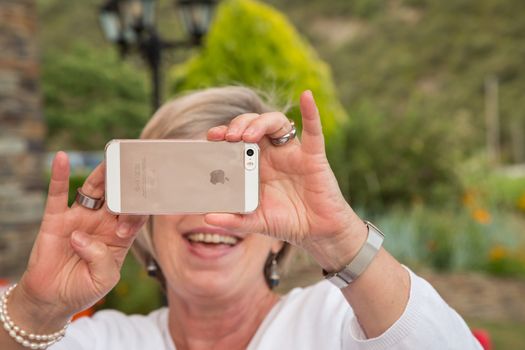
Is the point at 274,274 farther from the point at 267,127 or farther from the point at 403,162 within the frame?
the point at 403,162

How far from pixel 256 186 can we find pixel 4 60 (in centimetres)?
475

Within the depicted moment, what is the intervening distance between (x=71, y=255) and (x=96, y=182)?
0.54 ft

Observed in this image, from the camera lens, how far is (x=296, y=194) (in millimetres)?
1195

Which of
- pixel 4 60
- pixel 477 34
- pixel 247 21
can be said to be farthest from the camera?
pixel 477 34

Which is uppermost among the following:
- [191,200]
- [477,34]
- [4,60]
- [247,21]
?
[477,34]

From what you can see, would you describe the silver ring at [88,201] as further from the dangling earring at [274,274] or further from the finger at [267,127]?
the dangling earring at [274,274]

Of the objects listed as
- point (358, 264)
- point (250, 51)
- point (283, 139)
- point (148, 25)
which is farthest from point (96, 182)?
point (250, 51)

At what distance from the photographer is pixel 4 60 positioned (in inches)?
207

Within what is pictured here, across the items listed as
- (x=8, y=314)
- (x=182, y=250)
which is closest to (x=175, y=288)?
(x=182, y=250)

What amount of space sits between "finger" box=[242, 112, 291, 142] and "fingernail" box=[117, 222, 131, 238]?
0.31 meters

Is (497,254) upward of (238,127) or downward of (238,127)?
downward

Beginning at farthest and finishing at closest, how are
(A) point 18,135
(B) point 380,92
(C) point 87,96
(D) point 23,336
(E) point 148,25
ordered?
(B) point 380,92 → (C) point 87,96 → (E) point 148,25 → (A) point 18,135 → (D) point 23,336

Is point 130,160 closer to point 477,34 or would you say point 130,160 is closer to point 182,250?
point 182,250

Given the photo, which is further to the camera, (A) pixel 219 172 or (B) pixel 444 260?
(B) pixel 444 260
